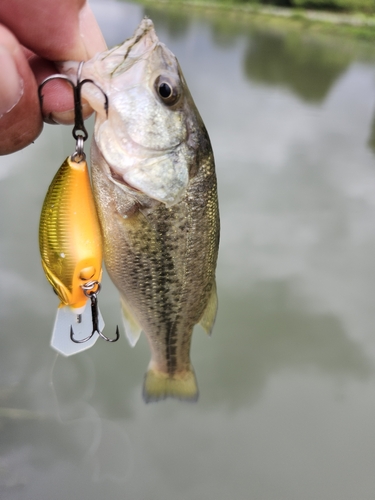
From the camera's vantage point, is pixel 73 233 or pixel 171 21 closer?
pixel 73 233

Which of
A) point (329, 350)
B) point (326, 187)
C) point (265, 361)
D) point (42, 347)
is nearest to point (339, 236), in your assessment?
point (326, 187)

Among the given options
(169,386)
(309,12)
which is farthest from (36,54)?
(309,12)

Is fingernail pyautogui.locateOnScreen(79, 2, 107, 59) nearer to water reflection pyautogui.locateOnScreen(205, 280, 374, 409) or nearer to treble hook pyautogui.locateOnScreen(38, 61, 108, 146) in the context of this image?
treble hook pyautogui.locateOnScreen(38, 61, 108, 146)

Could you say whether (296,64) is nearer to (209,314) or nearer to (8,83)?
(209,314)

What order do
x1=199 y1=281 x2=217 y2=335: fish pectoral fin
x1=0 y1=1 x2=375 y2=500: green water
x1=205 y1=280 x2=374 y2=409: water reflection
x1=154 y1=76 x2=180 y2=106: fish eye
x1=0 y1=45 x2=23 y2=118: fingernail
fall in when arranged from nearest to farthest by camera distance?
x1=0 y1=45 x2=23 y2=118: fingernail
x1=154 y1=76 x2=180 y2=106: fish eye
x1=199 y1=281 x2=217 y2=335: fish pectoral fin
x1=0 y1=1 x2=375 y2=500: green water
x1=205 y1=280 x2=374 y2=409: water reflection

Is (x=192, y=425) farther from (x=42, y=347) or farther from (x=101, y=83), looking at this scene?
(x=101, y=83)

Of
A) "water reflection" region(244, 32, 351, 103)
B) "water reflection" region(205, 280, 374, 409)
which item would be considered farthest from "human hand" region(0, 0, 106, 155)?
"water reflection" region(244, 32, 351, 103)

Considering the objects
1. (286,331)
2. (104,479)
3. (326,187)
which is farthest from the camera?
(326,187)
